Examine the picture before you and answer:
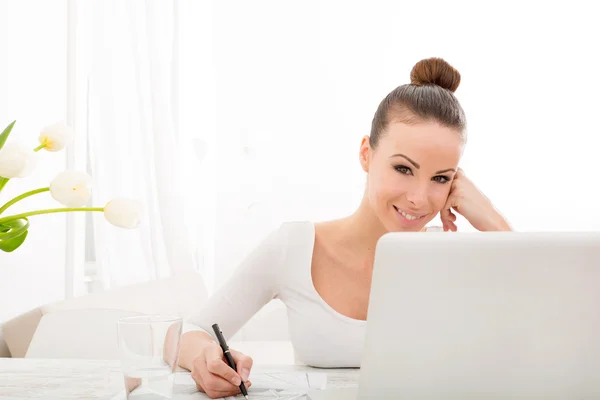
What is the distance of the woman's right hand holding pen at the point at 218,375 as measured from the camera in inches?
38.8

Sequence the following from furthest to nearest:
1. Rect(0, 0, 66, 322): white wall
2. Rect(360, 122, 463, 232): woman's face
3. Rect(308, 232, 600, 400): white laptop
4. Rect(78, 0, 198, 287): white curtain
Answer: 1. Rect(78, 0, 198, 287): white curtain
2. Rect(0, 0, 66, 322): white wall
3. Rect(360, 122, 463, 232): woman's face
4. Rect(308, 232, 600, 400): white laptop

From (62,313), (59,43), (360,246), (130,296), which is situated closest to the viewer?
(360,246)

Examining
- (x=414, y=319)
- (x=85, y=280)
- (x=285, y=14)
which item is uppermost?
(x=285, y=14)

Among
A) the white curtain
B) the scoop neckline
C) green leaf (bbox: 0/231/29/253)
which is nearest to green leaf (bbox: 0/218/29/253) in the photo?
green leaf (bbox: 0/231/29/253)

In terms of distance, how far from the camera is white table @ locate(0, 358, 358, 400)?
103 centimetres

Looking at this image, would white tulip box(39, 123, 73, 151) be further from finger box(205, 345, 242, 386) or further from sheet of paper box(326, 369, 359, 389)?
sheet of paper box(326, 369, 359, 389)

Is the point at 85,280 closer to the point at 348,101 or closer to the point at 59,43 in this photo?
the point at 59,43

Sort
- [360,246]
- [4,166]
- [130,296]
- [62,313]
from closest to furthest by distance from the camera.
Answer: [4,166]
[360,246]
[62,313]
[130,296]

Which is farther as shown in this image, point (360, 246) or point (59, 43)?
point (59, 43)

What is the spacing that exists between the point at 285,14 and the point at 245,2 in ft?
0.75

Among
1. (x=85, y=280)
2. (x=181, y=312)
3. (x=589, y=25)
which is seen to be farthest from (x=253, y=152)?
(x=589, y=25)

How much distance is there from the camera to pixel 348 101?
3.53m

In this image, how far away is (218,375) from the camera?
99cm

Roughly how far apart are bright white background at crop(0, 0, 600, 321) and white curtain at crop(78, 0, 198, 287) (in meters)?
0.34
